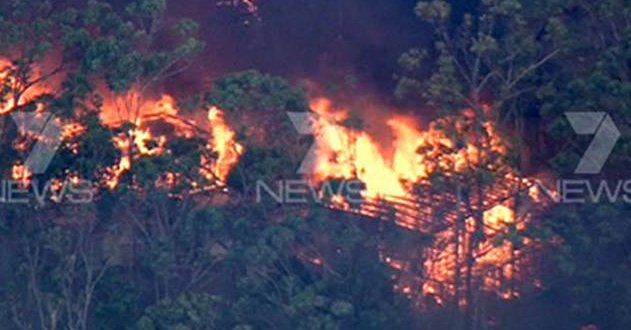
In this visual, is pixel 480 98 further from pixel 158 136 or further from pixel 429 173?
pixel 158 136

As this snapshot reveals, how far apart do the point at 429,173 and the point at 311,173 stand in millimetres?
1045

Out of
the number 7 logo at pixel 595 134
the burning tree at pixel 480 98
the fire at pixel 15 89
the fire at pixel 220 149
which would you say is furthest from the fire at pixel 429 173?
the fire at pixel 15 89

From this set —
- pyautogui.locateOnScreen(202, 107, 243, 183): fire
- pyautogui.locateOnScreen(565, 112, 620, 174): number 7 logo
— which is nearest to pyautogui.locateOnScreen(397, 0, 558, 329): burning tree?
pyautogui.locateOnScreen(565, 112, 620, 174): number 7 logo

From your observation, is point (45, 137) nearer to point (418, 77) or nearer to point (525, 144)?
point (418, 77)

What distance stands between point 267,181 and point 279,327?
1.29 metres

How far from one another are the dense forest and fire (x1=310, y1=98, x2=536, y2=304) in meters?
0.02

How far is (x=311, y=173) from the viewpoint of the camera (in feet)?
38.6

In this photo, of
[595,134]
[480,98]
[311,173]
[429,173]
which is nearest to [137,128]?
[311,173]

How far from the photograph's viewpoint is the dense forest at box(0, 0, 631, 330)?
11414mm

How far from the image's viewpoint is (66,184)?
11883 millimetres

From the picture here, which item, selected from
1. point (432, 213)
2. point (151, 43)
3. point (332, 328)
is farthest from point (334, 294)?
point (151, 43)

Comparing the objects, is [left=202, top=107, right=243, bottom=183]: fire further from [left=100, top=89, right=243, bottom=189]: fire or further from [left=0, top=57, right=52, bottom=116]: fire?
[left=0, top=57, right=52, bottom=116]: fire

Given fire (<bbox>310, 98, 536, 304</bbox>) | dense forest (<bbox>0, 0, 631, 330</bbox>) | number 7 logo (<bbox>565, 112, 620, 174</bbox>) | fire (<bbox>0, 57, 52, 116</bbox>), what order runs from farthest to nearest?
fire (<bbox>0, 57, 52, 116</bbox>)
fire (<bbox>310, 98, 536, 304</bbox>)
dense forest (<bbox>0, 0, 631, 330</bbox>)
number 7 logo (<bbox>565, 112, 620, 174</bbox>)

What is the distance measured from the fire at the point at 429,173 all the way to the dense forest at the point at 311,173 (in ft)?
0.06
